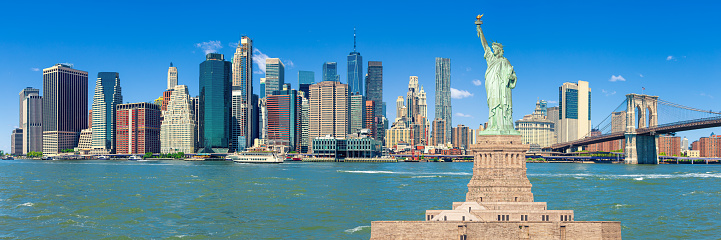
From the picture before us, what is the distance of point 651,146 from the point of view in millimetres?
182500

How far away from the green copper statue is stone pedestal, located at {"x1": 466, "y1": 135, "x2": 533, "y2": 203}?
4.04 feet

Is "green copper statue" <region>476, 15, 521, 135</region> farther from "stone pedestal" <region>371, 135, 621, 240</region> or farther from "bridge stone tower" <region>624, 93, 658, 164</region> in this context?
"bridge stone tower" <region>624, 93, 658, 164</region>

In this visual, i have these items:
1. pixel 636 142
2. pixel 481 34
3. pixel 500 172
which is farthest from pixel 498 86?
pixel 636 142

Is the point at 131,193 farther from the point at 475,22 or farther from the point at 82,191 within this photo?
the point at 475,22

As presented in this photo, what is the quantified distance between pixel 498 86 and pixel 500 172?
18.5ft

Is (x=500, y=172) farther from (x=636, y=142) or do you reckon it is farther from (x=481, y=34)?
(x=636, y=142)

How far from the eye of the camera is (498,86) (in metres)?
40.1

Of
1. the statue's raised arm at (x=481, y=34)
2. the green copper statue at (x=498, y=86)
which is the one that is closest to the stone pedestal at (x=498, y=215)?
the green copper statue at (x=498, y=86)

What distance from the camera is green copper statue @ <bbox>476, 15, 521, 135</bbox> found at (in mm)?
39750

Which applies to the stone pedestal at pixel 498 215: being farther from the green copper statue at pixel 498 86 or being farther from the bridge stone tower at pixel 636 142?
the bridge stone tower at pixel 636 142

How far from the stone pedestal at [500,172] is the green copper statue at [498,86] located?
1231 mm

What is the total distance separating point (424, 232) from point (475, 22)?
716 inches

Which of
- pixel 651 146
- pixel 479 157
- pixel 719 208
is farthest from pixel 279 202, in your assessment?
pixel 651 146

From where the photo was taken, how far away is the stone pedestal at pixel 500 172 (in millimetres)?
37812
